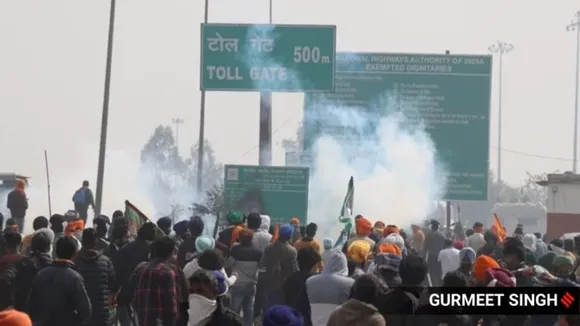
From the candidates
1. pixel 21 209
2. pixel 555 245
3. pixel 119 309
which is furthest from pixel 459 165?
pixel 119 309

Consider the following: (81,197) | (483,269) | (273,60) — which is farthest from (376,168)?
(483,269)

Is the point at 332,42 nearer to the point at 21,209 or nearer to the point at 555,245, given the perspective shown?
the point at 21,209

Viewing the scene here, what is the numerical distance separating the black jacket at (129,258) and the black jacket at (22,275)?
4.19ft

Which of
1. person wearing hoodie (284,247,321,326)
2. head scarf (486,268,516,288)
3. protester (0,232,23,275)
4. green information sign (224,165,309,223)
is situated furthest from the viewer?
green information sign (224,165,309,223)

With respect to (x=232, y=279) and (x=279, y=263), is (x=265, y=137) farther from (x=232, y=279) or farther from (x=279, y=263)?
(x=232, y=279)

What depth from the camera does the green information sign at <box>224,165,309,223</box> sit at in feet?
90.3

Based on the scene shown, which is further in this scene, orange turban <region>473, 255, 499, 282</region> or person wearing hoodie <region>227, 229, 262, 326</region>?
person wearing hoodie <region>227, 229, 262, 326</region>

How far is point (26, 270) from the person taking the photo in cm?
1237

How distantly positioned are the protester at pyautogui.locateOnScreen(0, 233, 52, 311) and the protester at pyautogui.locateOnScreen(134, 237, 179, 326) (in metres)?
1.18

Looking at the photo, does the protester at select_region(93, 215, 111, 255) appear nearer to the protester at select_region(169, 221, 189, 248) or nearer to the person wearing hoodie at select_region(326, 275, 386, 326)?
the protester at select_region(169, 221, 189, 248)

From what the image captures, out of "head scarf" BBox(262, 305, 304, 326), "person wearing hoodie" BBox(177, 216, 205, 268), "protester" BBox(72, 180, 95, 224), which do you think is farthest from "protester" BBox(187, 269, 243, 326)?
"protester" BBox(72, 180, 95, 224)

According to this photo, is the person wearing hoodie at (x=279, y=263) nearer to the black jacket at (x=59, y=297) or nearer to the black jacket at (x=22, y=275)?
the black jacket at (x=22, y=275)

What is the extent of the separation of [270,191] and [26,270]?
50.5 ft

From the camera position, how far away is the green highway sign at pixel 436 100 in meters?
38.6
